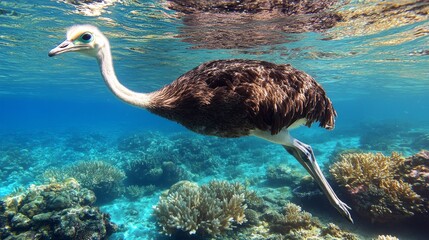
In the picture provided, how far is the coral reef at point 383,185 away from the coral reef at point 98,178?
8.61 meters

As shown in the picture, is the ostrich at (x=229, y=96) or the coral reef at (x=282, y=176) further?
the coral reef at (x=282, y=176)

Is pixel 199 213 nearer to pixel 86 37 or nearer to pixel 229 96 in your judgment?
pixel 229 96

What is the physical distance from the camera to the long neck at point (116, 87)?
3.46 m

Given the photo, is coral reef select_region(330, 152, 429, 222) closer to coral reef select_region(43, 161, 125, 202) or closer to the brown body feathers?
the brown body feathers

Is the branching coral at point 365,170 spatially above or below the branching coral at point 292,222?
above

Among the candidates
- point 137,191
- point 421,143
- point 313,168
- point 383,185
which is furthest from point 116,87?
point 421,143

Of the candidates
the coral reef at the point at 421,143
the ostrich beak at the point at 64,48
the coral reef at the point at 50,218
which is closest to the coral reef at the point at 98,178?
the coral reef at the point at 50,218

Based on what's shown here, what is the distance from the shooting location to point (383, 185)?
6.58m

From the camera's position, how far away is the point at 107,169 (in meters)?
12.3

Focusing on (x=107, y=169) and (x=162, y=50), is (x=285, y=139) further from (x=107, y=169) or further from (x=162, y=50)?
(x=162, y=50)

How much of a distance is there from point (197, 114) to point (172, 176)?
9820 mm

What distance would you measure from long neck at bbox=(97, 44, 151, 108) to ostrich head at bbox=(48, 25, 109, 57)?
0.10 metres

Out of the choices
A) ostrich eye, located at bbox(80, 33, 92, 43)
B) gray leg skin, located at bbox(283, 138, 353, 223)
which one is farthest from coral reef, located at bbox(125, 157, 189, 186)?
ostrich eye, located at bbox(80, 33, 92, 43)

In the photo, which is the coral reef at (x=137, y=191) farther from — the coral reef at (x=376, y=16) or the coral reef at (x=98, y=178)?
the coral reef at (x=376, y=16)
